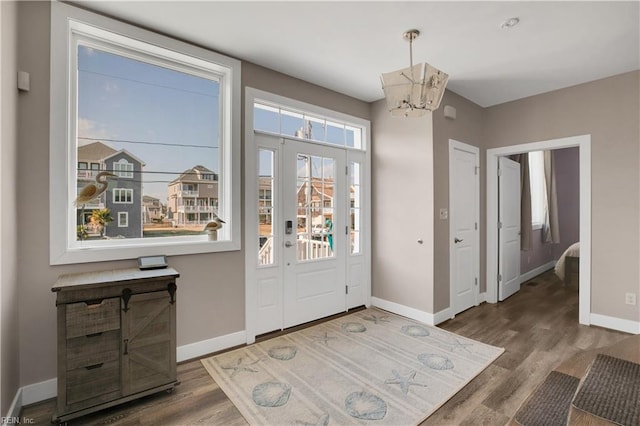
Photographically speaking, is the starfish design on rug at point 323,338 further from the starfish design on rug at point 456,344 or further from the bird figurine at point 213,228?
the bird figurine at point 213,228

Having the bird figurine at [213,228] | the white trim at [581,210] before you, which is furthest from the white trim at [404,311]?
the bird figurine at [213,228]

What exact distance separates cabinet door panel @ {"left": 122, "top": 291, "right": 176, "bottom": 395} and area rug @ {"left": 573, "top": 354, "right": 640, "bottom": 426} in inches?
88.2

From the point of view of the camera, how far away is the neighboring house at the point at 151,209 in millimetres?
2582

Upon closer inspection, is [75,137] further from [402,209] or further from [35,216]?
[402,209]

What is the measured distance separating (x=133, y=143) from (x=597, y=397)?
10.1ft

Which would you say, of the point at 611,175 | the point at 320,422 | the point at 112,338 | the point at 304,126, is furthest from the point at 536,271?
the point at 112,338

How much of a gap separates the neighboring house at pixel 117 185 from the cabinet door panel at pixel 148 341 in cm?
73

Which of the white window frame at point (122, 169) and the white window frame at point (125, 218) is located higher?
the white window frame at point (122, 169)

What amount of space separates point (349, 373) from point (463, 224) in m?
2.47

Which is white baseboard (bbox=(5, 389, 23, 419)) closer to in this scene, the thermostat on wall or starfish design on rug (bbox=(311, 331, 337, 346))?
the thermostat on wall

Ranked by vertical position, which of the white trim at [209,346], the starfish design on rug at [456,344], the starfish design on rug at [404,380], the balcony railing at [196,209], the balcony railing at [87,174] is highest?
the balcony railing at [87,174]

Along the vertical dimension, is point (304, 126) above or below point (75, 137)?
above

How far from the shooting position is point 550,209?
19.5 feet

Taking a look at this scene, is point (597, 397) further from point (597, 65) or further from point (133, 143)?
point (597, 65)
